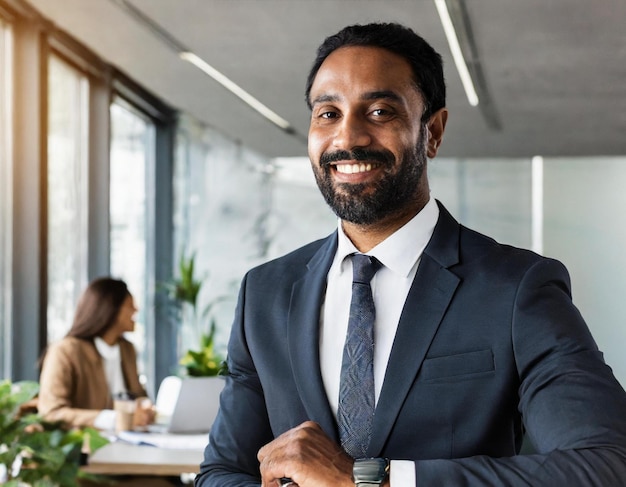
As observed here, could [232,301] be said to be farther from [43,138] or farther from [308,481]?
[308,481]

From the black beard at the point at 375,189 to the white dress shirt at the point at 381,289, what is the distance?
5 centimetres

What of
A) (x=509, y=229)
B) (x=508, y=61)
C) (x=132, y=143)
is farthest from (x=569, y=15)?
(x=132, y=143)

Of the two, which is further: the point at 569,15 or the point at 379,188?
the point at 569,15

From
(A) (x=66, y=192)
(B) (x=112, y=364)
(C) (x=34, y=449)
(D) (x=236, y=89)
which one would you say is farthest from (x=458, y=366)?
(A) (x=66, y=192)

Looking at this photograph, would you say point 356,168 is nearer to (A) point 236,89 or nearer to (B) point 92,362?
(B) point 92,362

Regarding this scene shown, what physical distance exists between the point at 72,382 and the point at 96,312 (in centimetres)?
52

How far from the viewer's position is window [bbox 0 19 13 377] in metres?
7.19

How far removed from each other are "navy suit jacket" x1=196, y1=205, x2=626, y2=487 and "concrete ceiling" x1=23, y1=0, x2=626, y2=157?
335 centimetres

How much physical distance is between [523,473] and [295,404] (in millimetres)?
385

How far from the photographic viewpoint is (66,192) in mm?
8508

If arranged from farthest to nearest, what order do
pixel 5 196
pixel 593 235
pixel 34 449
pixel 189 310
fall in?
pixel 189 310 < pixel 593 235 < pixel 5 196 < pixel 34 449

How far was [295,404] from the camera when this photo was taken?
4.99 ft

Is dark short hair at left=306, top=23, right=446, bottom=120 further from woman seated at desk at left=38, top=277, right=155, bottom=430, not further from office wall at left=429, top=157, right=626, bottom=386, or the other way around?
office wall at left=429, top=157, right=626, bottom=386

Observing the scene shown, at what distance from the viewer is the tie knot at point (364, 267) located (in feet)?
5.15
